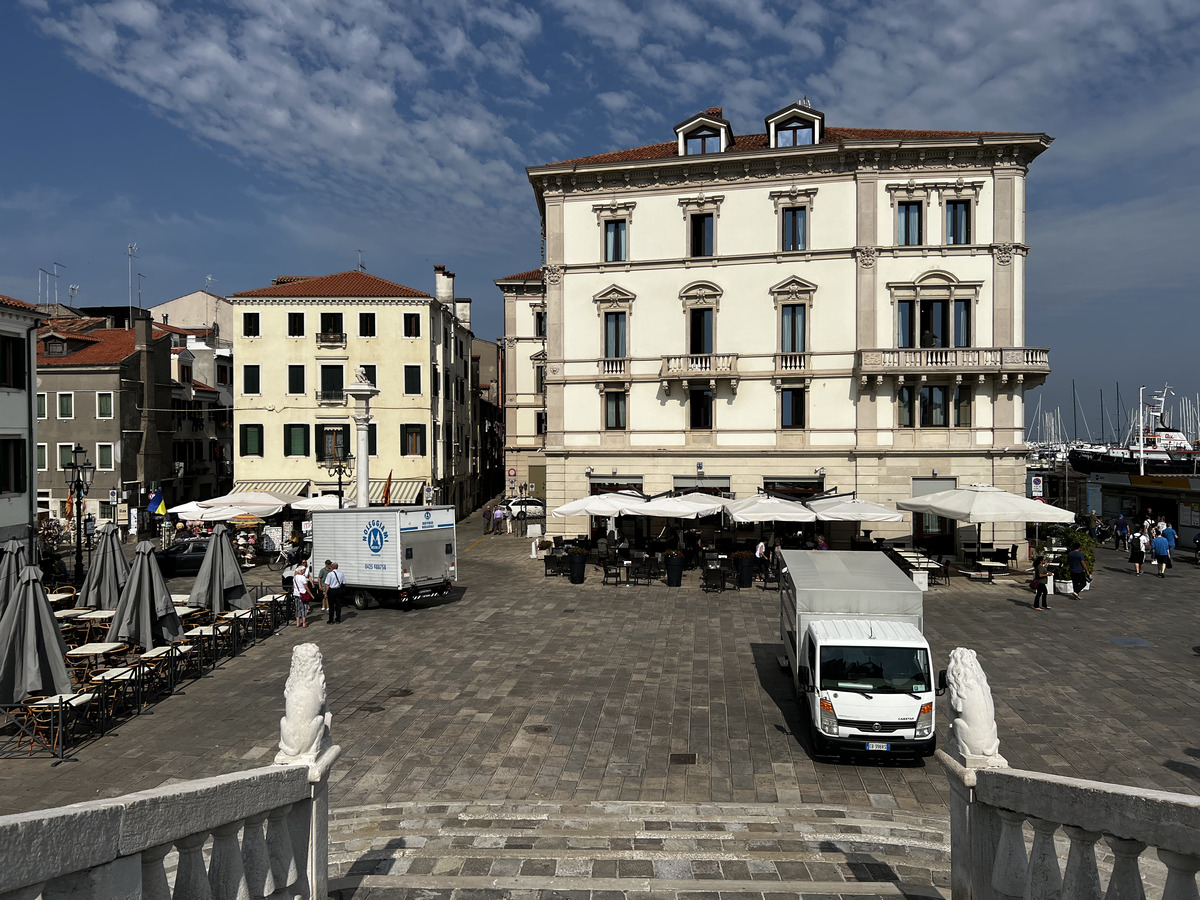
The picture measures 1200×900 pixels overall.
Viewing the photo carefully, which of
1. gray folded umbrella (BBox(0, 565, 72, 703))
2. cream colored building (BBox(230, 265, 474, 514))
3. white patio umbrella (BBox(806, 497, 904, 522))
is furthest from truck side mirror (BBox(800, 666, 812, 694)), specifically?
cream colored building (BBox(230, 265, 474, 514))

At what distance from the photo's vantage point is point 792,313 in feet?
105

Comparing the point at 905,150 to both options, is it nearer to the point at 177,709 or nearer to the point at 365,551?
the point at 365,551

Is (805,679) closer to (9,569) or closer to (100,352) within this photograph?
(9,569)

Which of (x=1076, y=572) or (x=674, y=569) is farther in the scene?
(x=674, y=569)

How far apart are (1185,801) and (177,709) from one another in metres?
14.4

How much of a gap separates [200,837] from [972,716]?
510cm

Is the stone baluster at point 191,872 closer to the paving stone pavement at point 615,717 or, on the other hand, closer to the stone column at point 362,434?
the paving stone pavement at point 615,717

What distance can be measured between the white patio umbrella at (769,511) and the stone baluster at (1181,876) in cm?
2069

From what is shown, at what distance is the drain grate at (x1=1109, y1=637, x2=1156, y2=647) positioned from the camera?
56.9 ft

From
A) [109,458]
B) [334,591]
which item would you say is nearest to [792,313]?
[334,591]

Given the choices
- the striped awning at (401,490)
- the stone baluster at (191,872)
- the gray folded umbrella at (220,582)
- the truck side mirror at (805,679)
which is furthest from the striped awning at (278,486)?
the stone baluster at (191,872)

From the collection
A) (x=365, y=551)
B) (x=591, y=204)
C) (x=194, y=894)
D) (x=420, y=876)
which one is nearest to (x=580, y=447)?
(x=591, y=204)

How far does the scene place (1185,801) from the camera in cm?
375

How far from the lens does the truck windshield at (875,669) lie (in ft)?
35.4
